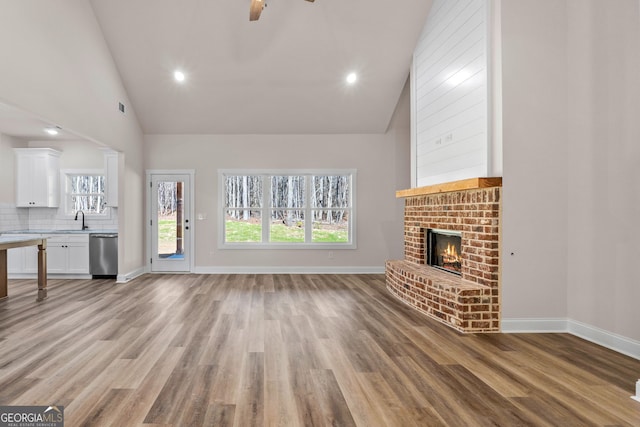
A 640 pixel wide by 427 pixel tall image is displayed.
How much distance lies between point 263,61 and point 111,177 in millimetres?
3620

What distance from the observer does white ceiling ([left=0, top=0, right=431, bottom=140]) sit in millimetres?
5574

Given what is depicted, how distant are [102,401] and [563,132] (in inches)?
182

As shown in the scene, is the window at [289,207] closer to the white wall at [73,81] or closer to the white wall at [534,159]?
the white wall at [73,81]

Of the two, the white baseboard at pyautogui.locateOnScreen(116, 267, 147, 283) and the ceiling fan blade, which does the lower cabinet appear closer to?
the white baseboard at pyautogui.locateOnScreen(116, 267, 147, 283)

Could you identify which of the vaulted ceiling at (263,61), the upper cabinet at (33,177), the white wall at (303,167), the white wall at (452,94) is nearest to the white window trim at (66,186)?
the upper cabinet at (33,177)

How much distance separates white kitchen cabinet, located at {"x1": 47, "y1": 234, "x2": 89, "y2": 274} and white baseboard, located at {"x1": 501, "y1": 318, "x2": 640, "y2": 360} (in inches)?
279

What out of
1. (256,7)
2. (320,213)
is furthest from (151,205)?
(256,7)

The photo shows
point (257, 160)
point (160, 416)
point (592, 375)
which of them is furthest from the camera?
point (257, 160)

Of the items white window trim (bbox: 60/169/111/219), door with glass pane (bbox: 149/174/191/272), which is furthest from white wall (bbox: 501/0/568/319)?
white window trim (bbox: 60/169/111/219)

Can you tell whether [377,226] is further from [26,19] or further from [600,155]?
[26,19]

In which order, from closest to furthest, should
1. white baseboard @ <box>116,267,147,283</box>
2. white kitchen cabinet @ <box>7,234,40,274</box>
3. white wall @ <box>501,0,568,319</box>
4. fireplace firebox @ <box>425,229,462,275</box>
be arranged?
1. white wall @ <box>501,0,568,319</box>
2. fireplace firebox @ <box>425,229,462,275</box>
3. white baseboard @ <box>116,267,147,283</box>
4. white kitchen cabinet @ <box>7,234,40,274</box>

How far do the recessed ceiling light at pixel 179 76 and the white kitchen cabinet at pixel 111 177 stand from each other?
185cm

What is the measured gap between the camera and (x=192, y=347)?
339 centimetres

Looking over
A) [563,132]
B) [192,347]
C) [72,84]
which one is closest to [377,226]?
[563,132]
